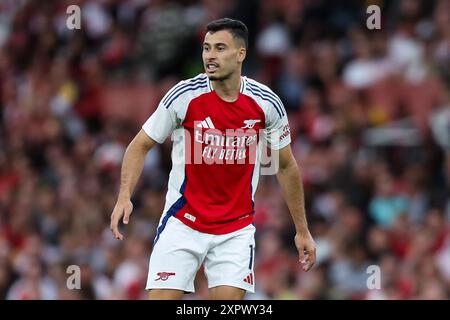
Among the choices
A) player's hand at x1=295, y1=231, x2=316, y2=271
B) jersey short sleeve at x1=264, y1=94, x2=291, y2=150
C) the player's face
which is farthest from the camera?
player's hand at x1=295, y1=231, x2=316, y2=271

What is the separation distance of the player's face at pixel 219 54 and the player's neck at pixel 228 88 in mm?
55

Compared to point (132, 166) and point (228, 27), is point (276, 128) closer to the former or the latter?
point (228, 27)

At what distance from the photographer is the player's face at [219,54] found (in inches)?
339

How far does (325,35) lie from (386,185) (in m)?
2.90

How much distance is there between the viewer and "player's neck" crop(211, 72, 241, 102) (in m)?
8.70

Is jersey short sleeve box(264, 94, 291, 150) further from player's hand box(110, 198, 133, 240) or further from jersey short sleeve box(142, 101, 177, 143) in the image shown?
player's hand box(110, 198, 133, 240)

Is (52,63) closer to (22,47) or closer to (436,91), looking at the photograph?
(22,47)

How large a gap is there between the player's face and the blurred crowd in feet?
15.3

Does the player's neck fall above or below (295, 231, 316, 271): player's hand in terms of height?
above

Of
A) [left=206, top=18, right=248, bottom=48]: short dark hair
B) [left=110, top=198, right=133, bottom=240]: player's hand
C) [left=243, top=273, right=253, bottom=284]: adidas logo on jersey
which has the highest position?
[left=206, top=18, right=248, bottom=48]: short dark hair

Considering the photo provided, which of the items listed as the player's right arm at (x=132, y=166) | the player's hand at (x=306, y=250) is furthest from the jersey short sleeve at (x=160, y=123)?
the player's hand at (x=306, y=250)

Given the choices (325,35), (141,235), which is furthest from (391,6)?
(141,235)

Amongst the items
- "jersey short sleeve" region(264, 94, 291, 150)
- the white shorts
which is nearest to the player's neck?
"jersey short sleeve" region(264, 94, 291, 150)

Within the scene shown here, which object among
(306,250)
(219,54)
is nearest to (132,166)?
(219,54)
